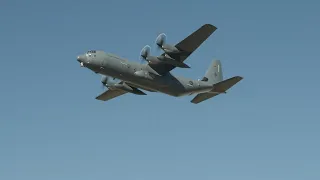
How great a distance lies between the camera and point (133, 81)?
57656mm

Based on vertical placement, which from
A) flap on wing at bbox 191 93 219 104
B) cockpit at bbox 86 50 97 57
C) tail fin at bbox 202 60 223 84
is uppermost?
cockpit at bbox 86 50 97 57

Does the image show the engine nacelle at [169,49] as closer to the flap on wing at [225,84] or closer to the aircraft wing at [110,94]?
the flap on wing at [225,84]

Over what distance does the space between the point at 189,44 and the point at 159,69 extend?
4884mm

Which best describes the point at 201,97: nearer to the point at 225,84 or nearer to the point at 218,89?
the point at 218,89

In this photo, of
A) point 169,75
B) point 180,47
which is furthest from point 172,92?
point 180,47

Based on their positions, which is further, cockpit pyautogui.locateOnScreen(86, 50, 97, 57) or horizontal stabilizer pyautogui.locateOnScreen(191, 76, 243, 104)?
horizontal stabilizer pyautogui.locateOnScreen(191, 76, 243, 104)

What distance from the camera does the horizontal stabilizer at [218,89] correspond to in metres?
59.9

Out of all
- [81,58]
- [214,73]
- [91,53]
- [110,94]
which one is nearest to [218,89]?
[214,73]

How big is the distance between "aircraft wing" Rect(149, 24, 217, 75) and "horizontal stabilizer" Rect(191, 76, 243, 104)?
5917mm

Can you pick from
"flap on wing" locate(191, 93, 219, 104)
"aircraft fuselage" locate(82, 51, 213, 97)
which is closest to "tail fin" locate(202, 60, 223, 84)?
"flap on wing" locate(191, 93, 219, 104)

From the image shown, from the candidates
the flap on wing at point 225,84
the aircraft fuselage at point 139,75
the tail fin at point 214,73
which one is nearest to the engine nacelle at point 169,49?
the aircraft fuselage at point 139,75

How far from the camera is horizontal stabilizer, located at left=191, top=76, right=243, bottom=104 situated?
5988cm

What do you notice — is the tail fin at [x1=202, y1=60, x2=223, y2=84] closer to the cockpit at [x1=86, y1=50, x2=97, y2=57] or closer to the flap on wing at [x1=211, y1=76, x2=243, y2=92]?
the flap on wing at [x1=211, y1=76, x2=243, y2=92]

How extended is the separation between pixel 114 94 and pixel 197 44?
1573 centimetres
